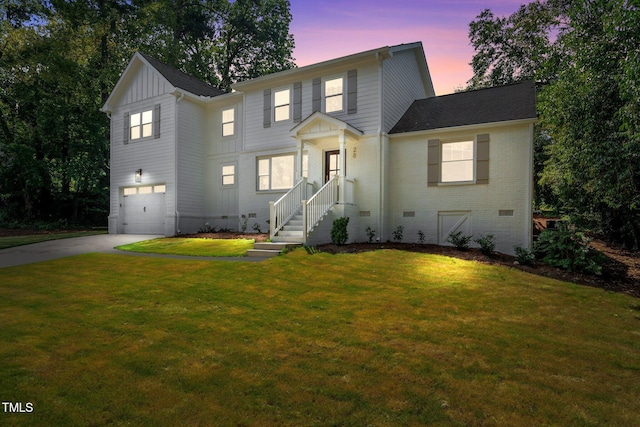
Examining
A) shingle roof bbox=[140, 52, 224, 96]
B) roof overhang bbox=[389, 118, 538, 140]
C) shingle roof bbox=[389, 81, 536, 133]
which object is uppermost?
shingle roof bbox=[140, 52, 224, 96]

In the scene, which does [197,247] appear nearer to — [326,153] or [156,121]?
[326,153]

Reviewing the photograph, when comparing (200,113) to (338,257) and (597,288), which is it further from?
(597,288)

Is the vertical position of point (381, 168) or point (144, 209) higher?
point (381, 168)

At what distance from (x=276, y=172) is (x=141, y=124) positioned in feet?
26.5

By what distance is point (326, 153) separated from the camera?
46.4 feet

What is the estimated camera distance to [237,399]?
10.2 feet

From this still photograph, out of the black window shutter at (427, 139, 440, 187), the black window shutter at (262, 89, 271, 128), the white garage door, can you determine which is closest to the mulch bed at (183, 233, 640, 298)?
the black window shutter at (427, 139, 440, 187)

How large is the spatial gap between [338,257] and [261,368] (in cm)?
596

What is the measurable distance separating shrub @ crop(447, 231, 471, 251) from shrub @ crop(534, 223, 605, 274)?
6.43 feet

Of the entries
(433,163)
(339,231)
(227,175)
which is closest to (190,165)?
(227,175)

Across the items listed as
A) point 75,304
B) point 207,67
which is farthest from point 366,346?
point 207,67

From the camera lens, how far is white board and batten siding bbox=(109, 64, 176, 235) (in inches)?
652

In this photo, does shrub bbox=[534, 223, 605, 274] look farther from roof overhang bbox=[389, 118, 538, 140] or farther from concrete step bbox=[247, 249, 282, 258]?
concrete step bbox=[247, 249, 282, 258]

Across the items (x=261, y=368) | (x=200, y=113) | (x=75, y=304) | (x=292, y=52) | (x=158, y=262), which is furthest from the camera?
(x=292, y=52)
